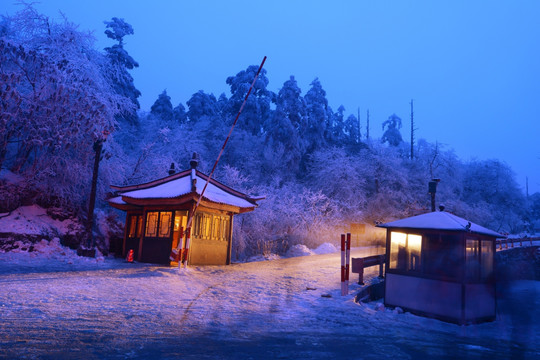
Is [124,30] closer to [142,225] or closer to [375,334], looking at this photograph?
[142,225]

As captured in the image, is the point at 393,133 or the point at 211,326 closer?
the point at 211,326

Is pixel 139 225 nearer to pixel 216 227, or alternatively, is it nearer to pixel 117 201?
pixel 117 201

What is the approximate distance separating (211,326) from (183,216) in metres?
12.3

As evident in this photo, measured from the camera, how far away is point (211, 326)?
634 centimetres

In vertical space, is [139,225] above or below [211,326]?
above

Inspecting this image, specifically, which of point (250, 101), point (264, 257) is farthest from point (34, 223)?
point (250, 101)

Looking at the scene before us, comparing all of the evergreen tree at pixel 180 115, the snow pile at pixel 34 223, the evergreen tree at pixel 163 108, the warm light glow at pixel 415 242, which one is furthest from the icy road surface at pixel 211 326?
the evergreen tree at pixel 180 115

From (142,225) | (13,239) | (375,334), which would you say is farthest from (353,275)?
(13,239)

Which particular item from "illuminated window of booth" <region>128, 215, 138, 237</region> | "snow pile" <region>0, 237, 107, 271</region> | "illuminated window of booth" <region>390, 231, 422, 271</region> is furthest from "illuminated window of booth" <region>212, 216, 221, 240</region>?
"illuminated window of booth" <region>390, 231, 422, 271</region>

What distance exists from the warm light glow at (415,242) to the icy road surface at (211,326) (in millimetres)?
1836

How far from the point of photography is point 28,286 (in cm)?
845

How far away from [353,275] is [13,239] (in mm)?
15124

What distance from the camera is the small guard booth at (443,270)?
9.44 meters

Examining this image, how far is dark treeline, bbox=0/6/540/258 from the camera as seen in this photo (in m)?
17.6
